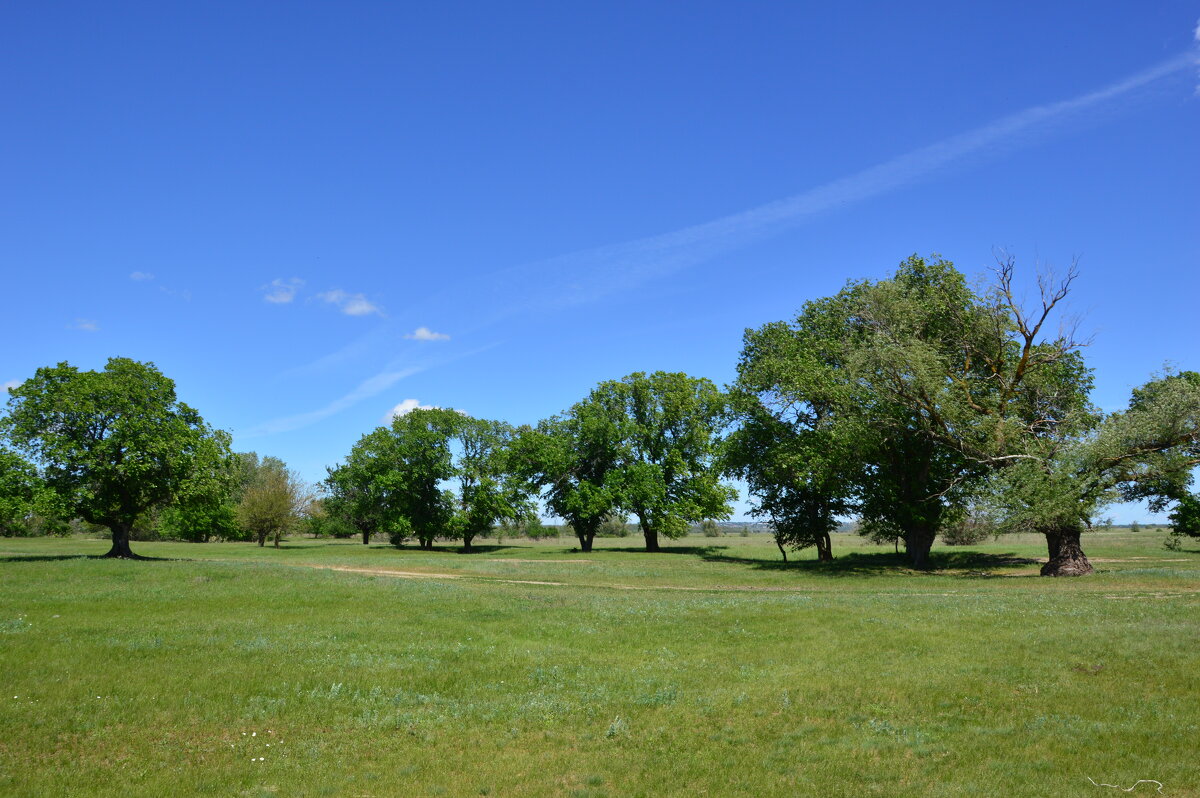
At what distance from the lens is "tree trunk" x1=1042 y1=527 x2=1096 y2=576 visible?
3419 centimetres

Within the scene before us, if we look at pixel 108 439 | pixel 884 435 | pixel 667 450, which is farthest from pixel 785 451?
pixel 108 439

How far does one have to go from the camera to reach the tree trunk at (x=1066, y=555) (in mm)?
34188

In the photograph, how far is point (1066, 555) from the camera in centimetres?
3441

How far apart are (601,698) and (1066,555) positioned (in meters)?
30.9

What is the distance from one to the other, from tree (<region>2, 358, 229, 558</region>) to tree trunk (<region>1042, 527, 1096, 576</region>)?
4802 centimetres

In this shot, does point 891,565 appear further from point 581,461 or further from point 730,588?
point 581,461

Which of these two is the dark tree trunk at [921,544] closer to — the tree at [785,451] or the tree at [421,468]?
the tree at [785,451]

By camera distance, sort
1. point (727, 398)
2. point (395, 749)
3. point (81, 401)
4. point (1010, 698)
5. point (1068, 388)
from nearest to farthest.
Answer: point (395, 749) < point (1010, 698) < point (1068, 388) < point (81, 401) < point (727, 398)

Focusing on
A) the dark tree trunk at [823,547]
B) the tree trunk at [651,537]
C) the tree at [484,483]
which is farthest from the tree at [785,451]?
the tree at [484,483]

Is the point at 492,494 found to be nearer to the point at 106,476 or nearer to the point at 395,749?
the point at 106,476

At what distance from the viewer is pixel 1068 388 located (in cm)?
3959

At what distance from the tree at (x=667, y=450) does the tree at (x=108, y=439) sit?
3682cm

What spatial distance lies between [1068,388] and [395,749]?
4118 cm

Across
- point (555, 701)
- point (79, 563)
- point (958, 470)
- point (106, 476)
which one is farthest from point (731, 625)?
point (106, 476)
